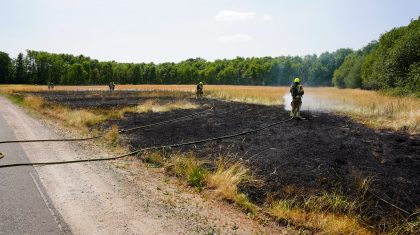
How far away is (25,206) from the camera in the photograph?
21.8 ft

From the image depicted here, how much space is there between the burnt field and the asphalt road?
430 cm

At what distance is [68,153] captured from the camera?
11.5 metres

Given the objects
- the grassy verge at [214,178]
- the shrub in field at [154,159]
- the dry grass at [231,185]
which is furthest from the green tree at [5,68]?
the dry grass at [231,185]

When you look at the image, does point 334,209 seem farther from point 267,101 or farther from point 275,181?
point 267,101

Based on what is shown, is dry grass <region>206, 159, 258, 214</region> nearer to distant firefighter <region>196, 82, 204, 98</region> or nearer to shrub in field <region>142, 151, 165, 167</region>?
shrub in field <region>142, 151, 165, 167</region>

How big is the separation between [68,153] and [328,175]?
337 inches

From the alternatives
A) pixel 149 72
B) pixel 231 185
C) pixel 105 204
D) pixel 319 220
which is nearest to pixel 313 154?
pixel 231 185

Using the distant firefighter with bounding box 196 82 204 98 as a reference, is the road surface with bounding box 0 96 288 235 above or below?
below

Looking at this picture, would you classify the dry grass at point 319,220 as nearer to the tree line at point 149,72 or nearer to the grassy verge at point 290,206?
the grassy verge at point 290,206

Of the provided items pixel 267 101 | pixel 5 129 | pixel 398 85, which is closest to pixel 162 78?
pixel 267 101

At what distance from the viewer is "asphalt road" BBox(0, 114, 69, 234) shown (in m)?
5.73

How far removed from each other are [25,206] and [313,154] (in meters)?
9.37

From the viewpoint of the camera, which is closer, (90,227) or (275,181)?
(90,227)

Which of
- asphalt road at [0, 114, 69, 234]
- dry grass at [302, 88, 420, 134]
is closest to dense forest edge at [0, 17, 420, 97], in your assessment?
dry grass at [302, 88, 420, 134]
